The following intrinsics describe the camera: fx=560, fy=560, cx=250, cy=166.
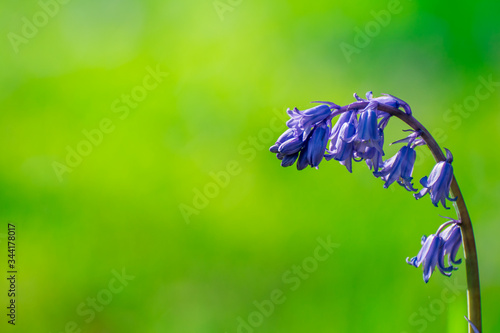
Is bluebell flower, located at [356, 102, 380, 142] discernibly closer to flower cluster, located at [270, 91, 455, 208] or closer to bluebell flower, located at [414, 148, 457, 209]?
flower cluster, located at [270, 91, 455, 208]

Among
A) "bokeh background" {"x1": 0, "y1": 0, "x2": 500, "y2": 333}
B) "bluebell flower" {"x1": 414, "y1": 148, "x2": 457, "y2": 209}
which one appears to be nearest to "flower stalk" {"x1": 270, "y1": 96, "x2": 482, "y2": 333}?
"bluebell flower" {"x1": 414, "y1": 148, "x2": 457, "y2": 209}

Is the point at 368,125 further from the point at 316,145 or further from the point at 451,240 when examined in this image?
the point at 451,240

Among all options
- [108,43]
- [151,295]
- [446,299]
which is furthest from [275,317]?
[108,43]

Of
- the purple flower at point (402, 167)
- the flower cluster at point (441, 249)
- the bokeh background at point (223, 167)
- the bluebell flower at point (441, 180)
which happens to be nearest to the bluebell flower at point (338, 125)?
the purple flower at point (402, 167)

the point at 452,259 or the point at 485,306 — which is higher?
the point at 452,259

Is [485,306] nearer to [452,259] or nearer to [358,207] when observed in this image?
[358,207]

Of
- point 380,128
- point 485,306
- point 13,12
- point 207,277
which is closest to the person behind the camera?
point 380,128

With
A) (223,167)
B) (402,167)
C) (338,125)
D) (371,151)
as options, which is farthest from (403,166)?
(223,167)
